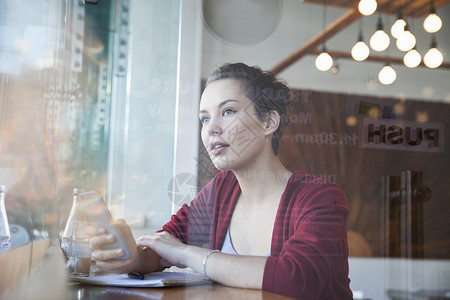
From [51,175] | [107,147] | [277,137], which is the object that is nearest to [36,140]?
[51,175]

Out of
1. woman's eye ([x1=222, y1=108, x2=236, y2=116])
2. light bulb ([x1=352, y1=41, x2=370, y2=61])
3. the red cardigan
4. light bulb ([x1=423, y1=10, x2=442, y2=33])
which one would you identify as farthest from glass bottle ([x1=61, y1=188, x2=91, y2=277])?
light bulb ([x1=423, y1=10, x2=442, y2=33])

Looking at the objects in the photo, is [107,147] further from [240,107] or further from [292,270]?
[292,270]

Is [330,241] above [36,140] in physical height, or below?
below

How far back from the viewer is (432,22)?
1878mm

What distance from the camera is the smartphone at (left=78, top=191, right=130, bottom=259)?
1.14 m

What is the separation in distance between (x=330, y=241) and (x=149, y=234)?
0.52 meters

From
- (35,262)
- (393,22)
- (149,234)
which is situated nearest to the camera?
(35,262)

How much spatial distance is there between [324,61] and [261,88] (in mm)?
389

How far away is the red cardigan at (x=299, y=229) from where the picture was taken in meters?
1.20

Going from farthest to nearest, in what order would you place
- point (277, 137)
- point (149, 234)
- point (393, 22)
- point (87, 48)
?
point (393, 22) → point (87, 48) → point (277, 137) → point (149, 234)

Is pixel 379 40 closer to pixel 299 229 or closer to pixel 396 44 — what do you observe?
pixel 396 44

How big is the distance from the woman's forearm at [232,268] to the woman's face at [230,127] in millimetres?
343

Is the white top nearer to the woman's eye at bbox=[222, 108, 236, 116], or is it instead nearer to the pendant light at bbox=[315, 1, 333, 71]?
the woman's eye at bbox=[222, 108, 236, 116]

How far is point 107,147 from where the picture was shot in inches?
56.7
